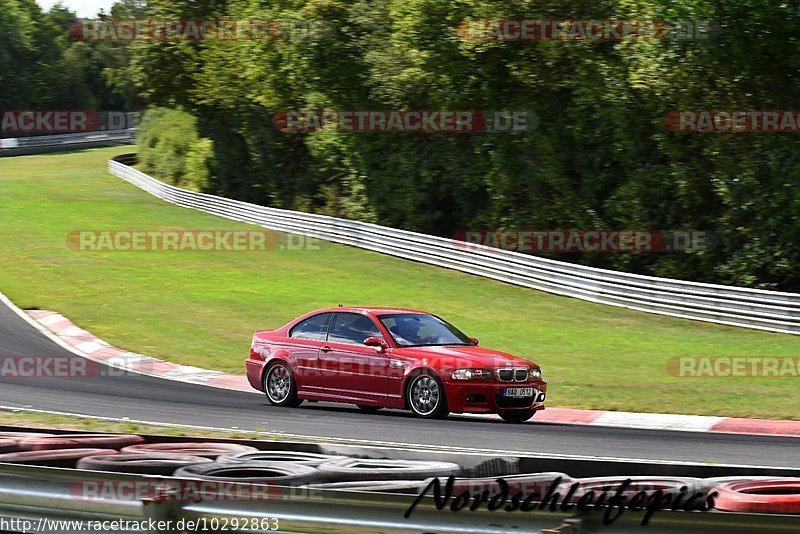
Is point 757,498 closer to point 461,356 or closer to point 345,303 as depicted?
point 461,356

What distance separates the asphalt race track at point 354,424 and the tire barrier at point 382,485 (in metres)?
5.12

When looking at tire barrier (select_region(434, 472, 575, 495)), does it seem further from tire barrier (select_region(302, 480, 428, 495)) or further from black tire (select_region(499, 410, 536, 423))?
black tire (select_region(499, 410, 536, 423))

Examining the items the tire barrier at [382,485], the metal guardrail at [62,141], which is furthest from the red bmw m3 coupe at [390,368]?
the metal guardrail at [62,141]

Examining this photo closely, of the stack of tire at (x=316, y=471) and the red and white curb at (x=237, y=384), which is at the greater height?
the stack of tire at (x=316, y=471)

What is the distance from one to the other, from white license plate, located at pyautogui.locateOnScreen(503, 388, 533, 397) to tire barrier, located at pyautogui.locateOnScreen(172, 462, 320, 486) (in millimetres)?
6745

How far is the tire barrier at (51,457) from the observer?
19.7 feet

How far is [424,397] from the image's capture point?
12.3 metres

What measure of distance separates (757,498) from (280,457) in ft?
9.02

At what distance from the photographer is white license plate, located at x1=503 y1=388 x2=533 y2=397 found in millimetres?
12188

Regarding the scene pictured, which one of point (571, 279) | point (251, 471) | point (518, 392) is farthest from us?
point (571, 279)

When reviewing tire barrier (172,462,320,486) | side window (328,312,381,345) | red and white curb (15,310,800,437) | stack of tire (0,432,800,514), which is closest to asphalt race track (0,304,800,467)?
red and white curb (15,310,800,437)

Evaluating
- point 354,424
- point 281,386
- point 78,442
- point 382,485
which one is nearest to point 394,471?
point 382,485

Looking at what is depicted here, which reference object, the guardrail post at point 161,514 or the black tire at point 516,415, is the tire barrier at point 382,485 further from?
the black tire at point 516,415

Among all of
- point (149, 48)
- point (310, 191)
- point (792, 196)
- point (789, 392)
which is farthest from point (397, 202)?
point (789, 392)
